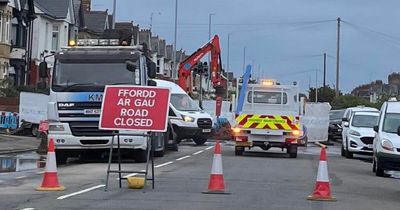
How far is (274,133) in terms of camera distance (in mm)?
25406

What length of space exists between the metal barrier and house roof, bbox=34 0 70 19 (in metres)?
21.3

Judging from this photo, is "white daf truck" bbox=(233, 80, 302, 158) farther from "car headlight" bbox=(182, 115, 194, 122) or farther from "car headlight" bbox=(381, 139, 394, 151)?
"car headlight" bbox=(381, 139, 394, 151)

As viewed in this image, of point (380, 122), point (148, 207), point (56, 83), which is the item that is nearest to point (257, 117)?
point (380, 122)

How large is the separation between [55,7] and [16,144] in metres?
31.6

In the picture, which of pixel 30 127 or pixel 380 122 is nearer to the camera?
pixel 380 122

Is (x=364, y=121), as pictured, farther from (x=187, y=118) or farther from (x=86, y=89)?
(x=86, y=89)

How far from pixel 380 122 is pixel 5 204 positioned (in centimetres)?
1142

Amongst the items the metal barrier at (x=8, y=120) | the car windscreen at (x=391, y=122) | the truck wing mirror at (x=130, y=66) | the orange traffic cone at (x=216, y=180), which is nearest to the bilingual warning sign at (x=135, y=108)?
the orange traffic cone at (x=216, y=180)

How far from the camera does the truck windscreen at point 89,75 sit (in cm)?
2034

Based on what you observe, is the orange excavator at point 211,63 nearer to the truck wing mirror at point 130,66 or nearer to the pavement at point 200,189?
the pavement at point 200,189

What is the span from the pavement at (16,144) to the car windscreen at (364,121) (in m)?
12.3

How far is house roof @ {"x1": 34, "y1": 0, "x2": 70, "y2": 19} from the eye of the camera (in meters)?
59.3

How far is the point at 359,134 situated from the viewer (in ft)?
89.6

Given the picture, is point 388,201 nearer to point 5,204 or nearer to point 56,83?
point 5,204
